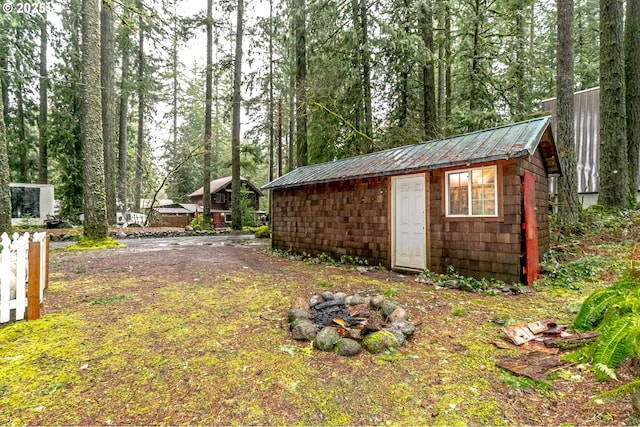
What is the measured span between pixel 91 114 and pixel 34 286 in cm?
765

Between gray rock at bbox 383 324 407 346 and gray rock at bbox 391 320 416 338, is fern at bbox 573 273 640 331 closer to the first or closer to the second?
gray rock at bbox 391 320 416 338

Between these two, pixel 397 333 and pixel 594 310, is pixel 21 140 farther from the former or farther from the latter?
pixel 594 310

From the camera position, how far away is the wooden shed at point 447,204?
17.1ft

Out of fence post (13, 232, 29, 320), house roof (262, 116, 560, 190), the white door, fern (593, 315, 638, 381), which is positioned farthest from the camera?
the white door

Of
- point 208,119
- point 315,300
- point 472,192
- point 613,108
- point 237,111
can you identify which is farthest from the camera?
point 208,119

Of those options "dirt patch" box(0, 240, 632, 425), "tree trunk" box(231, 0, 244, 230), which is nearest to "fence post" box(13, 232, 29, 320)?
"dirt patch" box(0, 240, 632, 425)

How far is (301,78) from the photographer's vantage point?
12.5 meters

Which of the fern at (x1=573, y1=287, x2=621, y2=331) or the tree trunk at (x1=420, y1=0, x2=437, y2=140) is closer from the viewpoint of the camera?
the fern at (x1=573, y1=287, x2=621, y2=331)

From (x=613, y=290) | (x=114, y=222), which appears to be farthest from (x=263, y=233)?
(x=613, y=290)

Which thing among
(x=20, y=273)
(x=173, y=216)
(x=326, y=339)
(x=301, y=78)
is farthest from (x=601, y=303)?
(x=173, y=216)

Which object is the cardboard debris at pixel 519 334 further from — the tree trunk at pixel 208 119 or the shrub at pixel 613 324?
the tree trunk at pixel 208 119

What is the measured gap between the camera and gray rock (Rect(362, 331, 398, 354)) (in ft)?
9.01

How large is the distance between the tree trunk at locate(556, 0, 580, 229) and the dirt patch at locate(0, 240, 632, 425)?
4657 mm

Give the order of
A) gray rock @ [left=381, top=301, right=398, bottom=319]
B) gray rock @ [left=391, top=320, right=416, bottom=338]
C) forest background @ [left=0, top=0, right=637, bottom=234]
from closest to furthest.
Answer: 1. gray rock @ [left=391, top=320, right=416, bottom=338]
2. gray rock @ [left=381, top=301, right=398, bottom=319]
3. forest background @ [left=0, top=0, right=637, bottom=234]
